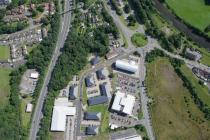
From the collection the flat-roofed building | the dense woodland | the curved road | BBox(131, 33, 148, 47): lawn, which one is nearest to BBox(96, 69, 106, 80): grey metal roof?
BBox(131, 33, 148, 47): lawn

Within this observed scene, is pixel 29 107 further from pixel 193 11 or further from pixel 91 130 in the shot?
pixel 193 11

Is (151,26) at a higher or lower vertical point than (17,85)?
higher

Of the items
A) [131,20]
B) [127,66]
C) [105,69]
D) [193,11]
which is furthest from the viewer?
[193,11]

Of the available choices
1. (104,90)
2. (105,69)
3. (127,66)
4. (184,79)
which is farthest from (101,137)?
(184,79)

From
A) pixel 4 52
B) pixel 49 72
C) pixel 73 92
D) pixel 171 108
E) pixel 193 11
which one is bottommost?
pixel 171 108

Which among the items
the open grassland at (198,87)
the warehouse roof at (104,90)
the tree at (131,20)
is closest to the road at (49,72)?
the warehouse roof at (104,90)

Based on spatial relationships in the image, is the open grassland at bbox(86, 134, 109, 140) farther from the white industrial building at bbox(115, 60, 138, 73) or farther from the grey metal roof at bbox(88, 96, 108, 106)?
the white industrial building at bbox(115, 60, 138, 73)
